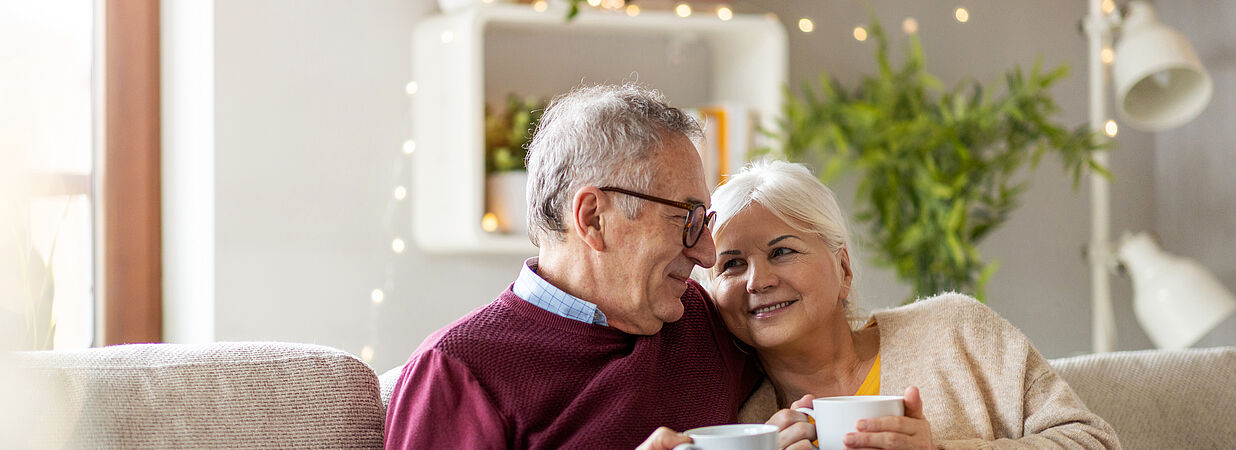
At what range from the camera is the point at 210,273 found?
7.40ft

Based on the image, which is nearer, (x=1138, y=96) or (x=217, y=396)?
(x=217, y=396)

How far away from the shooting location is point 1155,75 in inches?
108

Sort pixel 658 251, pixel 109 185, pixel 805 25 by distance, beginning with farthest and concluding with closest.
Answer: pixel 805 25 < pixel 109 185 < pixel 658 251

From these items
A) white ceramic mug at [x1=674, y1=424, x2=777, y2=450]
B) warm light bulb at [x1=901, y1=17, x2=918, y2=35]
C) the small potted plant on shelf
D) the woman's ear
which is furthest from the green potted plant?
white ceramic mug at [x1=674, y1=424, x2=777, y2=450]

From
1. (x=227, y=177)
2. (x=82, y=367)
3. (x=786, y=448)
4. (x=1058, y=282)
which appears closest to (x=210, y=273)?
(x=227, y=177)

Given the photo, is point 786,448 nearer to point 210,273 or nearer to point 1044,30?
point 210,273

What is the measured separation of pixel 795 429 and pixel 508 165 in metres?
1.29

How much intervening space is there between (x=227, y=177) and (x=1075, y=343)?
235 centimetres

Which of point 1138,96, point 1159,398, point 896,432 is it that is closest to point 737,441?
point 896,432

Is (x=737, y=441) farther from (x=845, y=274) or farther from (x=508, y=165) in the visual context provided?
(x=508, y=165)

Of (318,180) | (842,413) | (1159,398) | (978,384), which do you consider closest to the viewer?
(842,413)

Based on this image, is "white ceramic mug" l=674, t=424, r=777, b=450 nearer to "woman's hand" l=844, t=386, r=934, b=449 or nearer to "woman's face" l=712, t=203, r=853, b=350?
"woman's hand" l=844, t=386, r=934, b=449

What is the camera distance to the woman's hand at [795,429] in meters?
1.10

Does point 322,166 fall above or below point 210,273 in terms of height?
above
